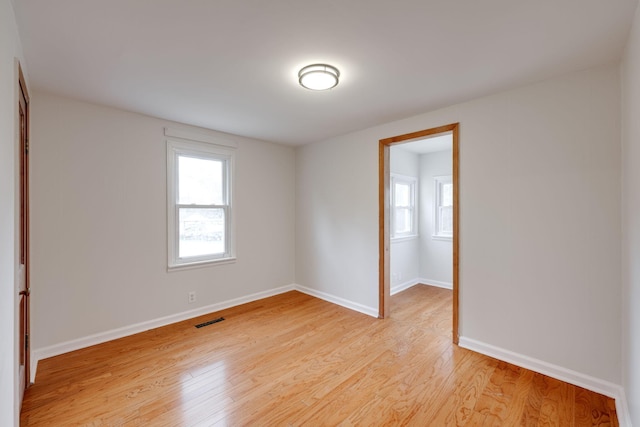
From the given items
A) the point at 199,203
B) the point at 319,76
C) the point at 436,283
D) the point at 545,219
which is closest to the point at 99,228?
the point at 199,203

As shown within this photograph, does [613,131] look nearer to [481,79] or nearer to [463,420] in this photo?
[481,79]

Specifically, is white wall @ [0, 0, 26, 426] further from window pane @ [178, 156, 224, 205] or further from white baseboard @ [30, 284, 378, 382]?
window pane @ [178, 156, 224, 205]

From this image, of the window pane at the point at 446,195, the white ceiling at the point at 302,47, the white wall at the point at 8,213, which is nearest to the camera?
the white wall at the point at 8,213

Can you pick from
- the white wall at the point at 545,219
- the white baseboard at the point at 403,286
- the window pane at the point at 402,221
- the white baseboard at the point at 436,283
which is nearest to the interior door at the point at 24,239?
the white wall at the point at 545,219

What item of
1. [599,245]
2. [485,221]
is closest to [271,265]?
[485,221]

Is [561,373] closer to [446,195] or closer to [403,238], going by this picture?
[403,238]

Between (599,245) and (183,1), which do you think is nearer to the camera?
(183,1)

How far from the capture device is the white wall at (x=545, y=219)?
213cm

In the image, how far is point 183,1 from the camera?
1503 mm

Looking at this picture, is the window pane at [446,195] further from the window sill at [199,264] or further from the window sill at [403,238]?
the window sill at [199,264]

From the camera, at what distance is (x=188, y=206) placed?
3.68 m

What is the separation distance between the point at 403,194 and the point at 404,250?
40.8 inches

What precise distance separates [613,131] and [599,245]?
2.81 feet

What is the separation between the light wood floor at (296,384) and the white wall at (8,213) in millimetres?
609
